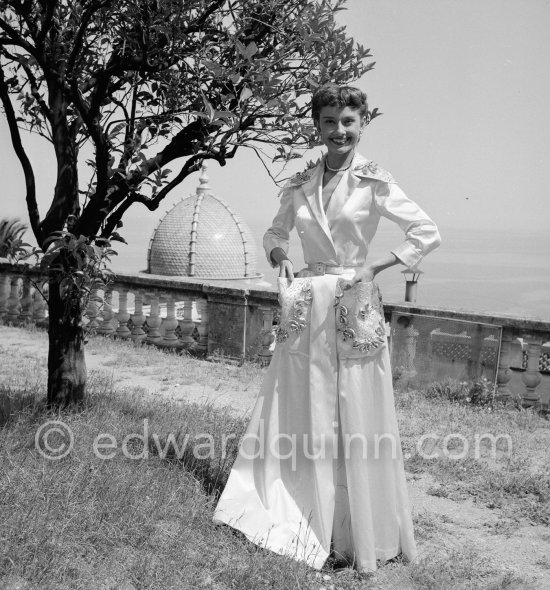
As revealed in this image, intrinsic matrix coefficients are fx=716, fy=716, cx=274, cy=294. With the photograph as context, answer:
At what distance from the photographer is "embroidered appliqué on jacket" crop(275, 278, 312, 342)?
3350 mm

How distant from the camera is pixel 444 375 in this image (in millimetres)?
7789

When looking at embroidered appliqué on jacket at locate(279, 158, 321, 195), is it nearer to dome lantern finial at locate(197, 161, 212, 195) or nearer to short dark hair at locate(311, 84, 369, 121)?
short dark hair at locate(311, 84, 369, 121)

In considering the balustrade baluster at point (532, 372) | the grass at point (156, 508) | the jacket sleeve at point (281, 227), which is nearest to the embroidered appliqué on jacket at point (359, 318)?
the jacket sleeve at point (281, 227)

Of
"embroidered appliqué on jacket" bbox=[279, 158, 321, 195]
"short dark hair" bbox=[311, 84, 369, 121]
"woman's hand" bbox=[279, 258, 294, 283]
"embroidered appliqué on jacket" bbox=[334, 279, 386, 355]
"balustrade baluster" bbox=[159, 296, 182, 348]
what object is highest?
"short dark hair" bbox=[311, 84, 369, 121]

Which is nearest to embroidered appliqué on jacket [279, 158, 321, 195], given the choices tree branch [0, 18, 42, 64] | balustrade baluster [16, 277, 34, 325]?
tree branch [0, 18, 42, 64]

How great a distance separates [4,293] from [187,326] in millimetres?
3676

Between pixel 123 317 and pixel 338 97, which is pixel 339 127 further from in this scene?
pixel 123 317

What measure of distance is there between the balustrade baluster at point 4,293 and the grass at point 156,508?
6336mm

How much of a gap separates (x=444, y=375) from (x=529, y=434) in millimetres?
1628

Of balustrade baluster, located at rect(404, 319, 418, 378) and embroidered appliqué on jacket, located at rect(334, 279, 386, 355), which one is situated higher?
embroidered appliqué on jacket, located at rect(334, 279, 386, 355)

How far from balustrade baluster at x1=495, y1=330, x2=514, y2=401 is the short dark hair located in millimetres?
4769

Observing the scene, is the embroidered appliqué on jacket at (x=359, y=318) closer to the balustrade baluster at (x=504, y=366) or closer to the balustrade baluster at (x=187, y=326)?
the balustrade baluster at (x=504, y=366)

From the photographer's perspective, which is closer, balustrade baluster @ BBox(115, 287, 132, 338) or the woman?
the woman

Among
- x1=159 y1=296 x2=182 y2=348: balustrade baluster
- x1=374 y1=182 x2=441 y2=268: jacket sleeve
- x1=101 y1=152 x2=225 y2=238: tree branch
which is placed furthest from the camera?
x1=159 y1=296 x2=182 y2=348: balustrade baluster
